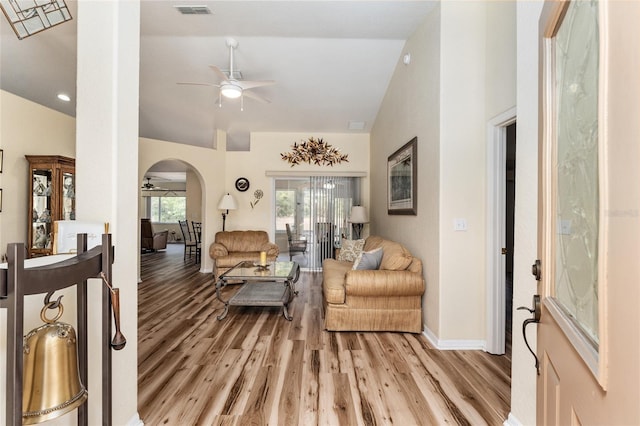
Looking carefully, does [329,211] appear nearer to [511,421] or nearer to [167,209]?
[511,421]

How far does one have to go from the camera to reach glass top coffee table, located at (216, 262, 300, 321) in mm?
3209

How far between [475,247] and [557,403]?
1.96 m

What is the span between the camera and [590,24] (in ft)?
2.07

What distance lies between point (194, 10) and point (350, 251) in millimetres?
3614

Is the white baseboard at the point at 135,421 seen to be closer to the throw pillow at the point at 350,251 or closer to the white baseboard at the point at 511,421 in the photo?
the white baseboard at the point at 511,421

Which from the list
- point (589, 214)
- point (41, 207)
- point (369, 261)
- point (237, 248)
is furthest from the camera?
point (237, 248)

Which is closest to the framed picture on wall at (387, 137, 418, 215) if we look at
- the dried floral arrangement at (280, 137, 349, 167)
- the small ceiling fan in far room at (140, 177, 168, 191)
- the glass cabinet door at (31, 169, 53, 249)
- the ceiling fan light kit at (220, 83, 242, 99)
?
the dried floral arrangement at (280, 137, 349, 167)

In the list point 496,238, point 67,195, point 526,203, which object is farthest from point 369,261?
point 67,195

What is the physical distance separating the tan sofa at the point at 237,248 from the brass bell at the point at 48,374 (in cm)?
410

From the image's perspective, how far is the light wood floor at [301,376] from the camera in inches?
67.5

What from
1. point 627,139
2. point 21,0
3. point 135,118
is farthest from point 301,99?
point 627,139

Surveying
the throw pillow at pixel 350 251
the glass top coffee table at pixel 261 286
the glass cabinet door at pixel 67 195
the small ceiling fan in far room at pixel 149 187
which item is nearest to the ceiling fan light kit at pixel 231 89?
the glass top coffee table at pixel 261 286

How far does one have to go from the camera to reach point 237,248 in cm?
543

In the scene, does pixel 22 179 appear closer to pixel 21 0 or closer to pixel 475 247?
pixel 21 0
